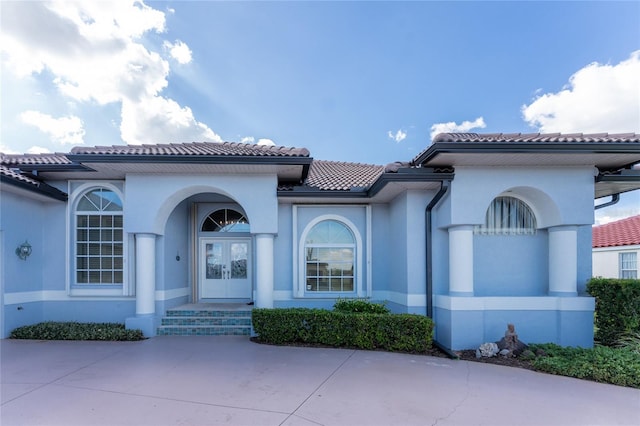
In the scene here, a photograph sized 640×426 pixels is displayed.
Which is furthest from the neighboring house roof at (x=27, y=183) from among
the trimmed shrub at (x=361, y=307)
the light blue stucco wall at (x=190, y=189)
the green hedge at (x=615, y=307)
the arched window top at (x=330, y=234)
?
the green hedge at (x=615, y=307)

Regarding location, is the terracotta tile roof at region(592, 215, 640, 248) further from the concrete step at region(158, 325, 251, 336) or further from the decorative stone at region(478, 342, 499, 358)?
the concrete step at region(158, 325, 251, 336)

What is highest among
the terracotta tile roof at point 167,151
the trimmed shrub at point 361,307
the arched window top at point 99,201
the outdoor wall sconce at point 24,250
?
the terracotta tile roof at point 167,151

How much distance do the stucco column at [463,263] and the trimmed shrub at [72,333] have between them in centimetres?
795

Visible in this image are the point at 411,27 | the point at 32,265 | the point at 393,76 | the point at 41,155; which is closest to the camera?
the point at 32,265

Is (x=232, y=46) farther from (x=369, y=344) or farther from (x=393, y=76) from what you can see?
(x=369, y=344)

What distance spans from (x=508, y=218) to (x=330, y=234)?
15.6 feet

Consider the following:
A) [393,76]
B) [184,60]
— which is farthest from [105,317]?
[393,76]

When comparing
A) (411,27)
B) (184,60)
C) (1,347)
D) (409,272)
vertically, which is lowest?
(1,347)

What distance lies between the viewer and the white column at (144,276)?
314 inches

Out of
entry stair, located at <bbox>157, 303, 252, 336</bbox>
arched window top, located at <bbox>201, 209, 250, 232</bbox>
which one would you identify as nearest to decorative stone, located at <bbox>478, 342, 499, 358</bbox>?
entry stair, located at <bbox>157, 303, 252, 336</bbox>

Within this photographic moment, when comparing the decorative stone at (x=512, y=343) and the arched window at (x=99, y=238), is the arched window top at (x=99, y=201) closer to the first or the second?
the arched window at (x=99, y=238)

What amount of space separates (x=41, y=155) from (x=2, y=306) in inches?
172

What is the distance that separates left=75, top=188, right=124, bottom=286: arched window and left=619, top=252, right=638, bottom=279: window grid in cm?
2140

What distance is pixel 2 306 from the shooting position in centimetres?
768
